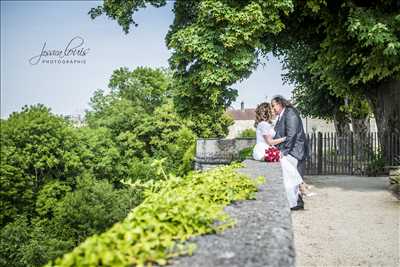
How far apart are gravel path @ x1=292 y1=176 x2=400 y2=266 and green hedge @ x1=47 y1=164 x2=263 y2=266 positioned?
137 inches

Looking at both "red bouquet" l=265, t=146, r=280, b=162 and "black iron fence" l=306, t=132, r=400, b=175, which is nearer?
"red bouquet" l=265, t=146, r=280, b=162

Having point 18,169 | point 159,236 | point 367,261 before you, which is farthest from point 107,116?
Result: point 159,236

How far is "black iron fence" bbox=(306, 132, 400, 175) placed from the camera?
19672 millimetres

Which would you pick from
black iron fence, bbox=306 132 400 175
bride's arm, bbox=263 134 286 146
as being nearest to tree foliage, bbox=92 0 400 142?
black iron fence, bbox=306 132 400 175

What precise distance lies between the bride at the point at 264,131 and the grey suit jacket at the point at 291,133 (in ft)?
0.63

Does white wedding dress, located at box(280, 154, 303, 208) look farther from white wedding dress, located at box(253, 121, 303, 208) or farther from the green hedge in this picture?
the green hedge

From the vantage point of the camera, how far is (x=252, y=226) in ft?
8.54

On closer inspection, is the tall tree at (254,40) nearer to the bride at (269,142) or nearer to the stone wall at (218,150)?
the bride at (269,142)

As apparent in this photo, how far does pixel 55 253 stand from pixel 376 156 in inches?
782

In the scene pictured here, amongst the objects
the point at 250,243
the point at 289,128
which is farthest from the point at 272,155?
the point at 250,243

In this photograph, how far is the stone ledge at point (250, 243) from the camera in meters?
1.94

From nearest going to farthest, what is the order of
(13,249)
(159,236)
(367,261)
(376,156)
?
(159,236) → (367,261) → (376,156) → (13,249)

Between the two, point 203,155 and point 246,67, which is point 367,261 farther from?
point 203,155

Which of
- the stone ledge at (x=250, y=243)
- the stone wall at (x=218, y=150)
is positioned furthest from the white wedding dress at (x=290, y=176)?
the stone wall at (x=218, y=150)
